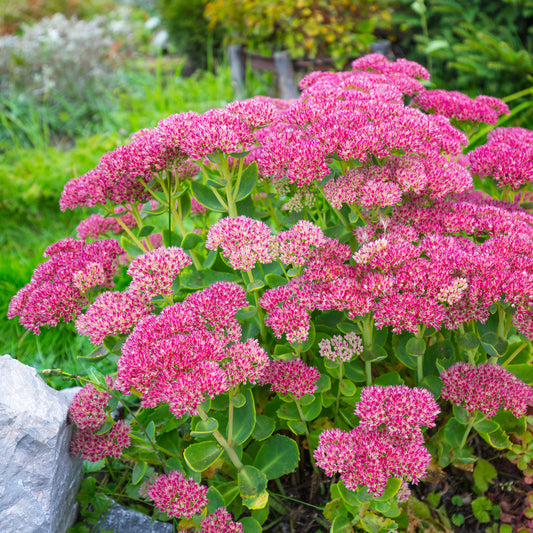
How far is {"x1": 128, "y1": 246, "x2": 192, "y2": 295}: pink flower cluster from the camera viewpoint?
1.58 metres

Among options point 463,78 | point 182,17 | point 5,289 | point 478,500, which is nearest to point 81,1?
point 182,17

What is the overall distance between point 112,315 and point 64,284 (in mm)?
333

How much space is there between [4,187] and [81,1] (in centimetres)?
818

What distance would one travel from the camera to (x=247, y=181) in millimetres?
1873

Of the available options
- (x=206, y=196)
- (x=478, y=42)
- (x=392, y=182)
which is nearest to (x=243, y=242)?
(x=206, y=196)

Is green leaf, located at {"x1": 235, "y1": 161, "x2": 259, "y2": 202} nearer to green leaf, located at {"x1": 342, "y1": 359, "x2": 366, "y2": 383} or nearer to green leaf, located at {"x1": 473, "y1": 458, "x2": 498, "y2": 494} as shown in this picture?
green leaf, located at {"x1": 342, "y1": 359, "x2": 366, "y2": 383}

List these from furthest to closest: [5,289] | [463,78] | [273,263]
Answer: [463,78], [5,289], [273,263]

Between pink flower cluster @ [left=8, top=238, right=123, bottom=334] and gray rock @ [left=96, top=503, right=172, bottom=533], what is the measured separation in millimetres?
748

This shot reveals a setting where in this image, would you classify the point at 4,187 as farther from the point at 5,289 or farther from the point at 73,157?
the point at 5,289

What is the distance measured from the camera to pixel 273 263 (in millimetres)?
1915

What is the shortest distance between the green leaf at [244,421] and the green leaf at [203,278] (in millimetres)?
423

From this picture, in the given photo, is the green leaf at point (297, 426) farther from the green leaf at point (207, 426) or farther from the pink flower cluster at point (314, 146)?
the pink flower cluster at point (314, 146)

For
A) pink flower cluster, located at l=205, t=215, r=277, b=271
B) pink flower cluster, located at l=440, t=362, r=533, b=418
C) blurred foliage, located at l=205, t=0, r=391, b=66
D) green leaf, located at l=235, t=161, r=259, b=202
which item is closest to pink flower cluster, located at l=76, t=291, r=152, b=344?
pink flower cluster, located at l=205, t=215, r=277, b=271

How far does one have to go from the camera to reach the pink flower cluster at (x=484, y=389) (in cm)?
157
